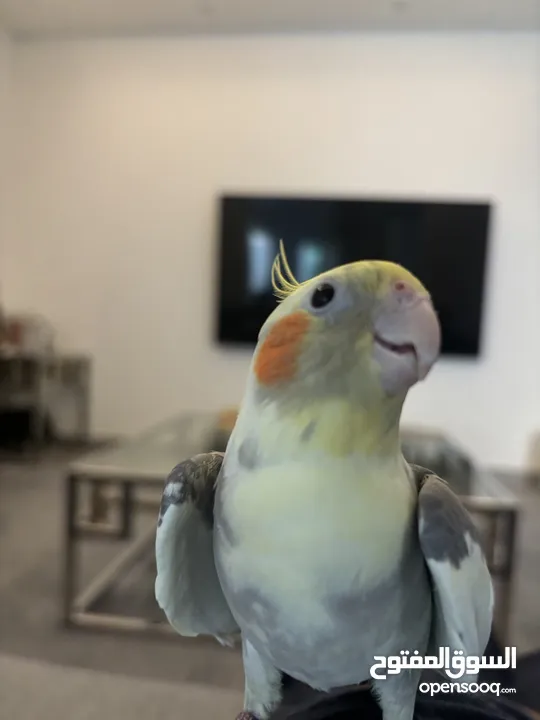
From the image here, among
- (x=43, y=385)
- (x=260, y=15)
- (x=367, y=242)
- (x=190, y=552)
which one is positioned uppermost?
(x=260, y=15)

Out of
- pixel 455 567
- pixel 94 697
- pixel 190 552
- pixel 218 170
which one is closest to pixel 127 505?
pixel 94 697

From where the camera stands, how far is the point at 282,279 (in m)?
0.43

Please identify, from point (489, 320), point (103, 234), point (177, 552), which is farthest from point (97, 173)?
point (177, 552)

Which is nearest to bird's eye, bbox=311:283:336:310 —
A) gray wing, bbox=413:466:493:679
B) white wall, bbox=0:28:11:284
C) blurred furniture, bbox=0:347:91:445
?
gray wing, bbox=413:466:493:679

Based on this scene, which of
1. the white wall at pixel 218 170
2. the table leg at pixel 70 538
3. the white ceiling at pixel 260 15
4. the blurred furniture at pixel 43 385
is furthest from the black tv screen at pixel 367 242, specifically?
the table leg at pixel 70 538

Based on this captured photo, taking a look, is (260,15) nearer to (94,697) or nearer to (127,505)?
(127,505)

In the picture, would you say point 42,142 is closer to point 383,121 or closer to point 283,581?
point 383,121

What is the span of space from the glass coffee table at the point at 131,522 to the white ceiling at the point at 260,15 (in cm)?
217

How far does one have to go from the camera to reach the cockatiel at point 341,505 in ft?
1.18

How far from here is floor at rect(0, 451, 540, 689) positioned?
147cm

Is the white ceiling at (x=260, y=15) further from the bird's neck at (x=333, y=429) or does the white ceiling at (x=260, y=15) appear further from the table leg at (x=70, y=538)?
the bird's neck at (x=333, y=429)

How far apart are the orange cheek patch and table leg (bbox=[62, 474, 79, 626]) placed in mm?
1349

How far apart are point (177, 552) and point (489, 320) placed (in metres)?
3.24

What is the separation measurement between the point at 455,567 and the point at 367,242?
3081 mm
